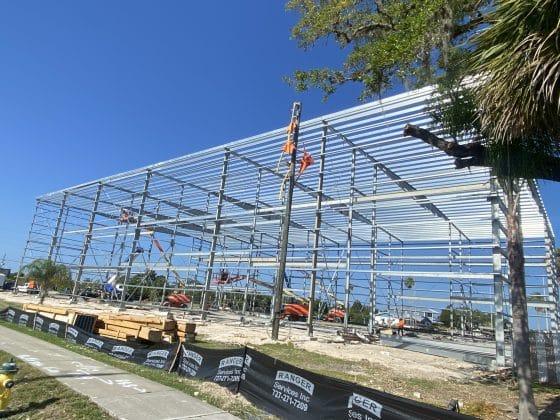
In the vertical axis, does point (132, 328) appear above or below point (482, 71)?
below

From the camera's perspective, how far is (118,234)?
26000mm

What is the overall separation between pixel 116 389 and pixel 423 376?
241 inches

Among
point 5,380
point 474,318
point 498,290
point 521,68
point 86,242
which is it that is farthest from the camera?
point 86,242

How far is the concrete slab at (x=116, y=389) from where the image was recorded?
540 centimetres

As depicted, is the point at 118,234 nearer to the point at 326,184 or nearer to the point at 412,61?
the point at 326,184

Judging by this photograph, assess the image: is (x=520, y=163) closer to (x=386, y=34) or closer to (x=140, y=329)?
(x=386, y=34)

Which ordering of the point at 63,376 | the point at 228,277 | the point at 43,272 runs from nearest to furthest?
1. the point at 63,376
2. the point at 43,272
3. the point at 228,277

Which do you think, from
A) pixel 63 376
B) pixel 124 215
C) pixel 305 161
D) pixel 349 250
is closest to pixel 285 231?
pixel 349 250

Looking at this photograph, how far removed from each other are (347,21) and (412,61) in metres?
1.84

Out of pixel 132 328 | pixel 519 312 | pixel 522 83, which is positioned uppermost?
pixel 522 83

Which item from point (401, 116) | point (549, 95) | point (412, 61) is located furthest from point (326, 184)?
point (549, 95)

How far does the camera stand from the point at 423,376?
8930mm

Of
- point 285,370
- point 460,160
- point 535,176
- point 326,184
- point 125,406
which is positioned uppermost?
point 326,184

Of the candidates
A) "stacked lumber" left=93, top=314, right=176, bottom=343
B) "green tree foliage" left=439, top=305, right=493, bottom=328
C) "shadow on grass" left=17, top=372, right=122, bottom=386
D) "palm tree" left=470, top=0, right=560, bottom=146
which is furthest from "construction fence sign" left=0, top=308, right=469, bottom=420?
"green tree foliage" left=439, top=305, right=493, bottom=328
